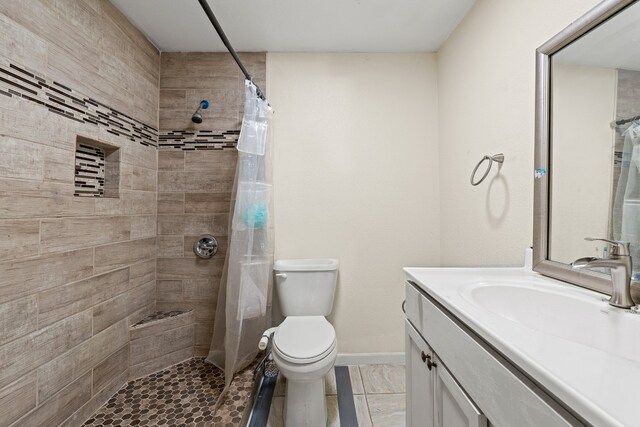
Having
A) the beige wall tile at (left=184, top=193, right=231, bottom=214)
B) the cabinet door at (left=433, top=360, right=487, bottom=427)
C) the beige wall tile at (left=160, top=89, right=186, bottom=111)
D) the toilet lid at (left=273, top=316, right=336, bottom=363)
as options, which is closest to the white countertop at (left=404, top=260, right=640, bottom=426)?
the cabinet door at (left=433, top=360, right=487, bottom=427)

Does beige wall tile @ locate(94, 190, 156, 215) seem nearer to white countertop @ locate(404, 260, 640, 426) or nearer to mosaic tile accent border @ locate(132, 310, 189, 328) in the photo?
mosaic tile accent border @ locate(132, 310, 189, 328)

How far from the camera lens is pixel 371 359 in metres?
1.92

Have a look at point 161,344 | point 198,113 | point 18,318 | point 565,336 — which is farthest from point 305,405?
point 198,113

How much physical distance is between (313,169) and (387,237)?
2.47ft

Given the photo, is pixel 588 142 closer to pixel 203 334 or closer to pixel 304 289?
pixel 304 289

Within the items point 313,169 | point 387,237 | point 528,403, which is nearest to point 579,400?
point 528,403

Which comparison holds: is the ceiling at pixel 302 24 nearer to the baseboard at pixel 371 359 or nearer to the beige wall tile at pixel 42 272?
the beige wall tile at pixel 42 272

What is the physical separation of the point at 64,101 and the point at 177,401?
165cm

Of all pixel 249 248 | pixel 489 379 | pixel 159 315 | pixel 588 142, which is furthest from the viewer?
pixel 159 315

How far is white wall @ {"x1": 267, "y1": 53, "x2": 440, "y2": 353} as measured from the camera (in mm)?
1928

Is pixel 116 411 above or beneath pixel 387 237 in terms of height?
beneath

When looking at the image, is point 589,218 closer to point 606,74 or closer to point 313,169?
point 606,74

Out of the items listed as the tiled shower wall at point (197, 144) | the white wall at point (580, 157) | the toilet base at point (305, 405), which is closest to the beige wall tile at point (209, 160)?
the tiled shower wall at point (197, 144)

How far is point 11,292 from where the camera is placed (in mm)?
988
